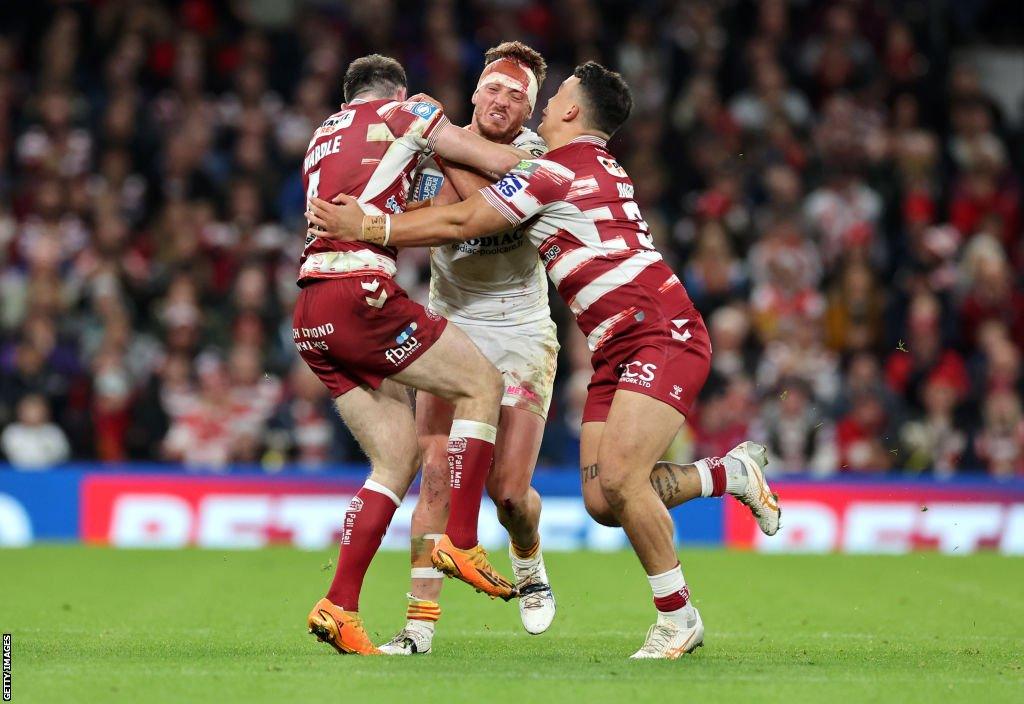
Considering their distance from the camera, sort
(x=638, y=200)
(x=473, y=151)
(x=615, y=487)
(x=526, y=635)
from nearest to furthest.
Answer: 1. (x=615, y=487)
2. (x=473, y=151)
3. (x=526, y=635)
4. (x=638, y=200)

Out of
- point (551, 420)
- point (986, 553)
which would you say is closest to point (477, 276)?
point (551, 420)

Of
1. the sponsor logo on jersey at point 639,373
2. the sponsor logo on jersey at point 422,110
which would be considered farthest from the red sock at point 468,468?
the sponsor logo on jersey at point 422,110

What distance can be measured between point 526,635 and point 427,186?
7.84 ft

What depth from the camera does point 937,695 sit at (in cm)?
610

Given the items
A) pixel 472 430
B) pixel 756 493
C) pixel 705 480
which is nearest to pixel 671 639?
pixel 705 480

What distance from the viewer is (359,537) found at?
7270mm

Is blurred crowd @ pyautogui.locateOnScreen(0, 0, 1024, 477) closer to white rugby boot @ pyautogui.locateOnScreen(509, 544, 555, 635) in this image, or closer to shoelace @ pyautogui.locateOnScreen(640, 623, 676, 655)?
white rugby boot @ pyautogui.locateOnScreen(509, 544, 555, 635)

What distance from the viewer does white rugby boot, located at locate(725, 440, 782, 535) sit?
25.6 ft

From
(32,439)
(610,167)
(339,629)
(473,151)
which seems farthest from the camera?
(32,439)

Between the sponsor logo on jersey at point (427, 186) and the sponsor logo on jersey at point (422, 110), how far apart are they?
43cm

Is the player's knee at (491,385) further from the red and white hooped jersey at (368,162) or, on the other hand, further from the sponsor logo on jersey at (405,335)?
the red and white hooped jersey at (368,162)

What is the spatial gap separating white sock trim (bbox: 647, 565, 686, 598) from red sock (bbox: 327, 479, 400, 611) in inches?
49.0

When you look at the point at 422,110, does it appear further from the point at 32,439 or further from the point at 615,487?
the point at 32,439

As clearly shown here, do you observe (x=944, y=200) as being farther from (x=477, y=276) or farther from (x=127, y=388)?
(x=477, y=276)
